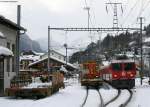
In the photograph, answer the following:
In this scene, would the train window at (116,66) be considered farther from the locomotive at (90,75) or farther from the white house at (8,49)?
the white house at (8,49)

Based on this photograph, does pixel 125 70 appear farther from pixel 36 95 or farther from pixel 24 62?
pixel 24 62

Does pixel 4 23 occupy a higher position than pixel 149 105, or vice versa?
pixel 4 23

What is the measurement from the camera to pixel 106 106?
22266mm

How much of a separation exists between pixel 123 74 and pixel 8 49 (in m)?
18.5

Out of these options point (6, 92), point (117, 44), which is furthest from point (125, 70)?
point (117, 44)

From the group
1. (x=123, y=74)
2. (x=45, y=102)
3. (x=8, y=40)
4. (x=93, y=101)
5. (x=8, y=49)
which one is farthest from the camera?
(x=123, y=74)

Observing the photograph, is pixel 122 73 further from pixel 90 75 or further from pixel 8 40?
pixel 8 40

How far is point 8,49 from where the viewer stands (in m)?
27.6

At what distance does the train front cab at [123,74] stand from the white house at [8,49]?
10.9 m

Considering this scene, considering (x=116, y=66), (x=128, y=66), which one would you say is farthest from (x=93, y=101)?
(x=128, y=66)

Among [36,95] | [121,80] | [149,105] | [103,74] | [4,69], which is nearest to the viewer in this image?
[149,105]

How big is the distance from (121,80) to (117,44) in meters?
42.0

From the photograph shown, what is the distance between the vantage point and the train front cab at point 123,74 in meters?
43.3

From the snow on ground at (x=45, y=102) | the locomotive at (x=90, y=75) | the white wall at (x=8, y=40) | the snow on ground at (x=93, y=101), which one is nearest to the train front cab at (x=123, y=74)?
the locomotive at (x=90, y=75)
